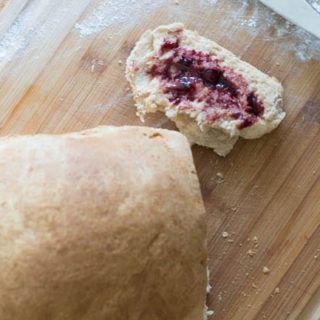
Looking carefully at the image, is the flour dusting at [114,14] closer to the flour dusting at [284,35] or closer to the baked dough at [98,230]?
the flour dusting at [284,35]

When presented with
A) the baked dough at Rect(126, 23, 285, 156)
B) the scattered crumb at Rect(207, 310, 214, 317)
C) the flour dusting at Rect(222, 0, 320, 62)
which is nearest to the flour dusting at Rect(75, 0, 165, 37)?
the baked dough at Rect(126, 23, 285, 156)

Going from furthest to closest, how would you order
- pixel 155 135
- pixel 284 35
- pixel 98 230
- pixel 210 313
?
pixel 284 35 → pixel 210 313 → pixel 155 135 → pixel 98 230

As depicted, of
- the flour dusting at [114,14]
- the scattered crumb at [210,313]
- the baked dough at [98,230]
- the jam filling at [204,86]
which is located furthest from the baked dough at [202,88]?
the scattered crumb at [210,313]

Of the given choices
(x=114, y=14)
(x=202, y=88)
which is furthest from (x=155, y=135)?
(x=114, y=14)

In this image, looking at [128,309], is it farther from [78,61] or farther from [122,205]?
[78,61]

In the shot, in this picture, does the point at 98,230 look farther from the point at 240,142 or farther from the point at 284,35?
the point at 284,35

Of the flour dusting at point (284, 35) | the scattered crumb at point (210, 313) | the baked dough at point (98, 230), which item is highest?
the flour dusting at point (284, 35)
